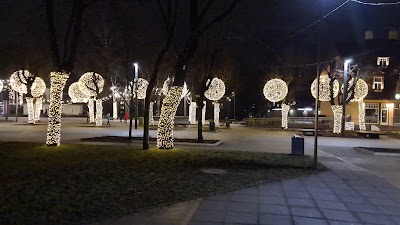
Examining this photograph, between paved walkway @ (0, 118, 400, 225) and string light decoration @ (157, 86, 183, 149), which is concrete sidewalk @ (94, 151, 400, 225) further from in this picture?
string light decoration @ (157, 86, 183, 149)

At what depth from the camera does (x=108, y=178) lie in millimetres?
10039

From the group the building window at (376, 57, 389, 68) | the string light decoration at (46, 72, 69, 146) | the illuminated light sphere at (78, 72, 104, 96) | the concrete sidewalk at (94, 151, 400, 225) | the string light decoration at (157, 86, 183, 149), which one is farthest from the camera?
the building window at (376, 57, 389, 68)

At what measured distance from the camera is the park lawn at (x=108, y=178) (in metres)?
7.13

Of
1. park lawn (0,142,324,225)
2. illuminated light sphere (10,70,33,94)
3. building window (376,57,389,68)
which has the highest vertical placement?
building window (376,57,389,68)

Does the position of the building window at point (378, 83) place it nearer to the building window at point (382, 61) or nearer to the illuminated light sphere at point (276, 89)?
the building window at point (382, 61)

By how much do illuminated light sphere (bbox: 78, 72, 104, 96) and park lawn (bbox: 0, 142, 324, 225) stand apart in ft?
63.8

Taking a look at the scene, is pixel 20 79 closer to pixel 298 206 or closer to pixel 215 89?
pixel 215 89

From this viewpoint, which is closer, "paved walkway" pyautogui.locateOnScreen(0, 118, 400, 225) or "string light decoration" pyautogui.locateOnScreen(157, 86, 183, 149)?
"paved walkway" pyautogui.locateOnScreen(0, 118, 400, 225)

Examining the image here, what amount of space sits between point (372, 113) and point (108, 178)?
4476 cm

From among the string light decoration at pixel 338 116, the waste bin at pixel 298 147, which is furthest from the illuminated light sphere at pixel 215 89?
the waste bin at pixel 298 147

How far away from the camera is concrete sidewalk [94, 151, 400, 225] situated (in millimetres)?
6941

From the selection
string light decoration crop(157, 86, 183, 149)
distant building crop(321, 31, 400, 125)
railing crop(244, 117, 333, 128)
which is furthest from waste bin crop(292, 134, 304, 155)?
distant building crop(321, 31, 400, 125)

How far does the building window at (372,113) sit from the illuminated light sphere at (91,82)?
105 feet

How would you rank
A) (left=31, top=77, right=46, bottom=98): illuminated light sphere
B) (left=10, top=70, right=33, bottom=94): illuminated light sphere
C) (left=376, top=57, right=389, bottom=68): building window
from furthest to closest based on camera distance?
(left=376, top=57, right=389, bottom=68): building window, (left=31, top=77, right=46, bottom=98): illuminated light sphere, (left=10, top=70, right=33, bottom=94): illuminated light sphere
